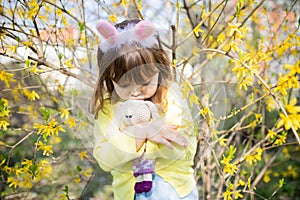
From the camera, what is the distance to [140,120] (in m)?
1.08

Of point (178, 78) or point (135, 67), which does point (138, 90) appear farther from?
point (178, 78)

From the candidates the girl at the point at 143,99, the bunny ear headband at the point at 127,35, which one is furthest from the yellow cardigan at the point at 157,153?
the bunny ear headband at the point at 127,35

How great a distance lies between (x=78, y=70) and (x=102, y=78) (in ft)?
1.59

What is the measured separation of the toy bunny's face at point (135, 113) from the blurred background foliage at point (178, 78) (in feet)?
0.58

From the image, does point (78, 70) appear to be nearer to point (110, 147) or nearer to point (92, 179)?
point (92, 179)

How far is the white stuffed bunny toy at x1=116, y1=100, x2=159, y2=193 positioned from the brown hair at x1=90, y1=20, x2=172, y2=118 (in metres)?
0.04

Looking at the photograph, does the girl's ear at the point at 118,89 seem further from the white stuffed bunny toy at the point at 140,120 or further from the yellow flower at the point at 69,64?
the yellow flower at the point at 69,64

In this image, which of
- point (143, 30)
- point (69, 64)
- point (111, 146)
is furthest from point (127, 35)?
point (69, 64)

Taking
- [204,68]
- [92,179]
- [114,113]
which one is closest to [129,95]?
[114,113]

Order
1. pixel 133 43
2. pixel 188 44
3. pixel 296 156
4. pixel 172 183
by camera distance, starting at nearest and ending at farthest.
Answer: pixel 133 43 < pixel 172 183 < pixel 188 44 < pixel 296 156

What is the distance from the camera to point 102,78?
1.17 meters

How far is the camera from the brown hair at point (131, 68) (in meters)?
1.09

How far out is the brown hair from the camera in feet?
3.59

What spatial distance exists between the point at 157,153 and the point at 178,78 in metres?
0.21
